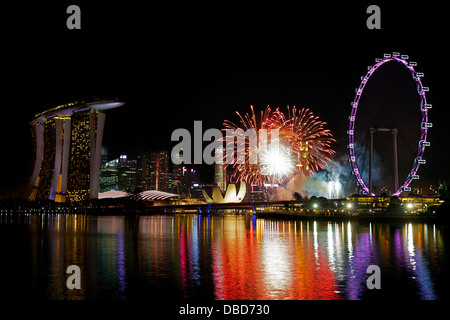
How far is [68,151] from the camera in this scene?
175250 mm

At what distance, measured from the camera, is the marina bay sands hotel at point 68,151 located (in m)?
165

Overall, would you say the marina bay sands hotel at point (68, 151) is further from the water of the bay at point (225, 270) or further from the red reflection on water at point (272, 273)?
the red reflection on water at point (272, 273)

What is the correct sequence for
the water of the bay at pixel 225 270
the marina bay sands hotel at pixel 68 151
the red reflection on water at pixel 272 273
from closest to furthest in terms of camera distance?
the red reflection on water at pixel 272 273 < the water of the bay at pixel 225 270 < the marina bay sands hotel at pixel 68 151

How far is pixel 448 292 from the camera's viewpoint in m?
21.8

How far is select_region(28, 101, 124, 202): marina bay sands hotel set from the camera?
165 meters

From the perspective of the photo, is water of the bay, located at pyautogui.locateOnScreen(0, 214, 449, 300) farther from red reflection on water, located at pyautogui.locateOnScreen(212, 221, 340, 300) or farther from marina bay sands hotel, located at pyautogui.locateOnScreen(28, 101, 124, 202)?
marina bay sands hotel, located at pyautogui.locateOnScreen(28, 101, 124, 202)

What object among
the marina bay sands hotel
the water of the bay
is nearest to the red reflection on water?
the water of the bay

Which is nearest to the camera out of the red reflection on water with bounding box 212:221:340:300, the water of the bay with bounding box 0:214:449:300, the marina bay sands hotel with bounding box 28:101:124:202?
the red reflection on water with bounding box 212:221:340:300

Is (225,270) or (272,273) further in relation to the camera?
(225,270)

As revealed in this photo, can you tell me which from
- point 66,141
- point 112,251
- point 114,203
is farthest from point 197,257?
point 66,141

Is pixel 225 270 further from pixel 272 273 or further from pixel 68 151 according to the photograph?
pixel 68 151

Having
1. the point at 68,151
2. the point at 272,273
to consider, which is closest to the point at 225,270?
the point at 272,273

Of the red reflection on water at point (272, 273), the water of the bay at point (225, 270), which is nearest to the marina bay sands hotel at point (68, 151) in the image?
the water of the bay at point (225, 270)
